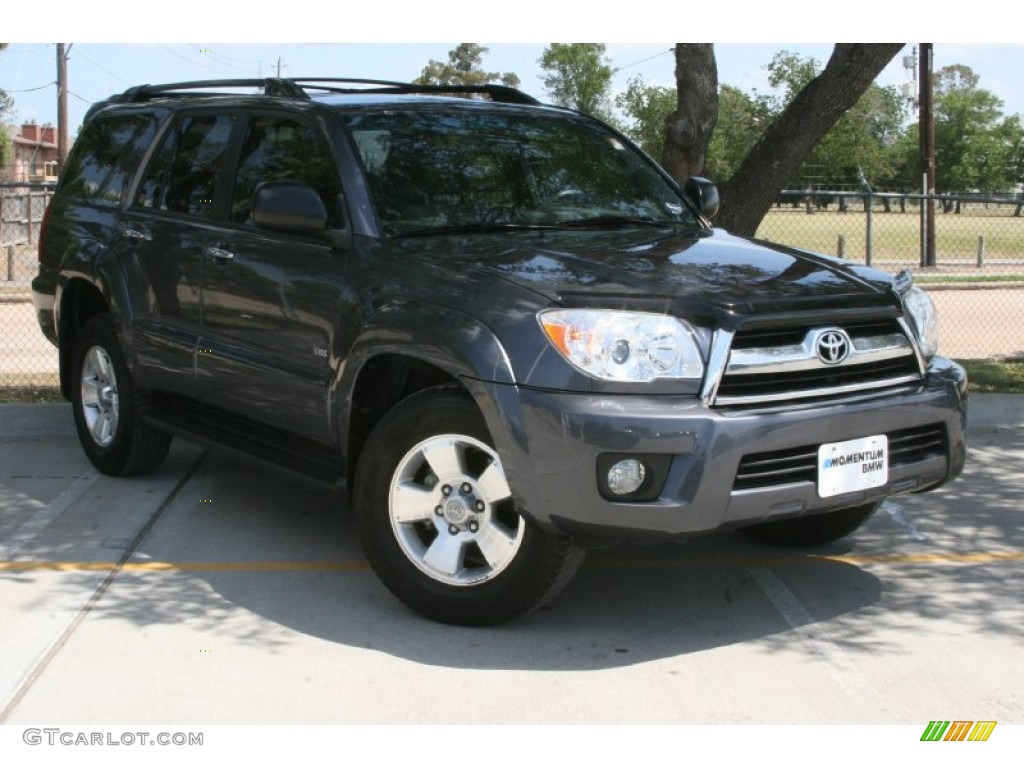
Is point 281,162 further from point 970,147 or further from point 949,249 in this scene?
point 970,147

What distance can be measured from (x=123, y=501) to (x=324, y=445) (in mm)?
1792

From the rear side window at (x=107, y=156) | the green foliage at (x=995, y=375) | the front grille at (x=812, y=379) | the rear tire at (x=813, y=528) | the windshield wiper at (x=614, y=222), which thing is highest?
the rear side window at (x=107, y=156)

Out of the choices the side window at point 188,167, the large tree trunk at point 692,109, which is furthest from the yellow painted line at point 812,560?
the large tree trunk at point 692,109

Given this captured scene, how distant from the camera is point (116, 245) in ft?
22.7

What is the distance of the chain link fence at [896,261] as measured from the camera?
13.1 m

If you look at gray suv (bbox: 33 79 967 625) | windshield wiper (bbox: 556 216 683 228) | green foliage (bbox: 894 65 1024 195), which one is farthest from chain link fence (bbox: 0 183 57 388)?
green foliage (bbox: 894 65 1024 195)

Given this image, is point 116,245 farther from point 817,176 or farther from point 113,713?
point 817,176

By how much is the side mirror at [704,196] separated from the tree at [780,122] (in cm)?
301

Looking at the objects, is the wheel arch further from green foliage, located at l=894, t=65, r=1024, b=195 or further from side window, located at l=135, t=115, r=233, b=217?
green foliage, located at l=894, t=65, r=1024, b=195

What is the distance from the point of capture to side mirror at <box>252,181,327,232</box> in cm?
536

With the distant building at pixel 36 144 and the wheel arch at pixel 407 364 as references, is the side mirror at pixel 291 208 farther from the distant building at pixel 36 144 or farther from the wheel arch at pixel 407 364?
the distant building at pixel 36 144

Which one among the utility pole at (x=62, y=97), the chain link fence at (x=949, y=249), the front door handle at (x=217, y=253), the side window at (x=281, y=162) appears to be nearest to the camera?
the side window at (x=281, y=162)

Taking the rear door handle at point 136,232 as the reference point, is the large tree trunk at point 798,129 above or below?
above

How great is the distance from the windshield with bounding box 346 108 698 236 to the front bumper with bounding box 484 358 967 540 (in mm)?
1263
